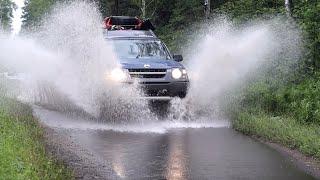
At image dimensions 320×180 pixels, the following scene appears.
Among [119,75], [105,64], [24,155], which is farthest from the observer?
[105,64]

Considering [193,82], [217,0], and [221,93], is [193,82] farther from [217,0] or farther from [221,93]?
[217,0]

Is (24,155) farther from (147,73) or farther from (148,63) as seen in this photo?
(148,63)

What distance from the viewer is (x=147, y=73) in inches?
487

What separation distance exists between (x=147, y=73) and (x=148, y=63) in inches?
13.9

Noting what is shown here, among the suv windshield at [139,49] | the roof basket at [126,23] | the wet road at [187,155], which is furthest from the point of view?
the roof basket at [126,23]

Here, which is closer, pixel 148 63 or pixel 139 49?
pixel 148 63

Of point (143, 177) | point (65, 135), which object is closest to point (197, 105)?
point (65, 135)

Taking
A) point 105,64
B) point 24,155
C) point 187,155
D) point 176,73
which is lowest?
point 187,155

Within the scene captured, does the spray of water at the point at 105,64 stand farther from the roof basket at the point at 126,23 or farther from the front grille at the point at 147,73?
the roof basket at the point at 126,23

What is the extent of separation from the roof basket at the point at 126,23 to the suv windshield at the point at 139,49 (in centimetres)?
299

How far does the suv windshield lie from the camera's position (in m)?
13.4

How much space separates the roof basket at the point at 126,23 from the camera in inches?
683

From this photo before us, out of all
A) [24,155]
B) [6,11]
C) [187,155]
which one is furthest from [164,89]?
[6,11]

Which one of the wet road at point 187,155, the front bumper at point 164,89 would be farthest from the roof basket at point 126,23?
the wet road at point 187,155
